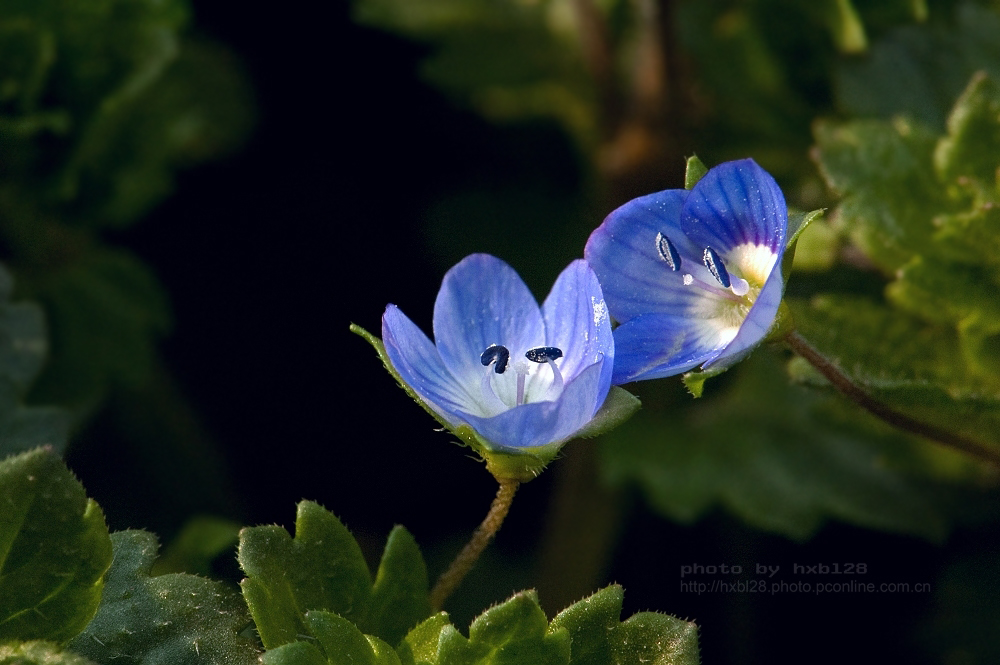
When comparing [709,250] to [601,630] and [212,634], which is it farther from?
[212,634]

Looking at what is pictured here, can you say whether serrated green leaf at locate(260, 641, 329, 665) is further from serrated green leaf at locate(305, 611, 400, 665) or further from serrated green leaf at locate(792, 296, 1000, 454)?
serrated green leaf at locate(792, 296, 1000, 454)

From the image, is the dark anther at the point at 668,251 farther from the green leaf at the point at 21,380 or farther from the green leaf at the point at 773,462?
the green leaf at the point at 21,380

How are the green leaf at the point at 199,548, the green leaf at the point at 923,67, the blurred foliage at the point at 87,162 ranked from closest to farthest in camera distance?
1. the green leaf at the point at 199,548
2. the blurred foliage at the point at 87,162
3. the green leaf at the point at 923,67

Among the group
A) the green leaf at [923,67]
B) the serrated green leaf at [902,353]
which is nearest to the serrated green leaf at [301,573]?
the serrated green leaf at [902,353]

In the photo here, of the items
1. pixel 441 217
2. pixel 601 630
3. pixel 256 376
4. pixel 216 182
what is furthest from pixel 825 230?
pixel 216 182

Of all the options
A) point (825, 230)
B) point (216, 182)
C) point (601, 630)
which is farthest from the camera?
point (216, 182)

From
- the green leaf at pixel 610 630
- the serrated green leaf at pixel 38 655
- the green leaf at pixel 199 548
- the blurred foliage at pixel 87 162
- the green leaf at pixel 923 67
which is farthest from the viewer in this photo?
the green leaf at pixel 923 67
